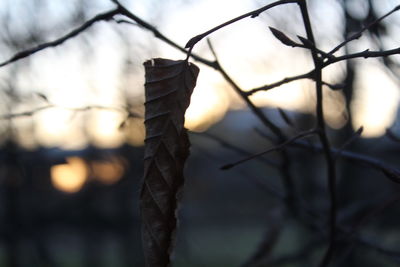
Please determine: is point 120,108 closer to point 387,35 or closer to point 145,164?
point 145,164

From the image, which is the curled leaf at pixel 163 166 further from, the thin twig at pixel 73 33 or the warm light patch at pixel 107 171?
the warm light patch at pixel 107 171

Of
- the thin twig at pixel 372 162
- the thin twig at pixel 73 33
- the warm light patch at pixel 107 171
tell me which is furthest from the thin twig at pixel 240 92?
the warm light patch at pixel 107 171

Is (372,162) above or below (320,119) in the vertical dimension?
below

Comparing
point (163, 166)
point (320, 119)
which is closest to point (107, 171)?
point (320, 119)

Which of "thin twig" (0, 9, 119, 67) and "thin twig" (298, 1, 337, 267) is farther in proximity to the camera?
"thin twig" (0, 9, 119, 67)

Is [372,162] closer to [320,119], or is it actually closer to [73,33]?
[320,119]

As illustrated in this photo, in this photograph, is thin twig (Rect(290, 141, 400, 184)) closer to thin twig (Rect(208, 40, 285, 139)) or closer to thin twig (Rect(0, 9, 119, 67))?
thin twig (Rect(208, 40, 285, 139))

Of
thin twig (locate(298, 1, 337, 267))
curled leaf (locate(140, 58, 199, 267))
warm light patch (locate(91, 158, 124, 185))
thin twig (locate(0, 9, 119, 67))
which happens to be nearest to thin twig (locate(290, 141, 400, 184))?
thin twig (locate(298, 1, 337, 267))
